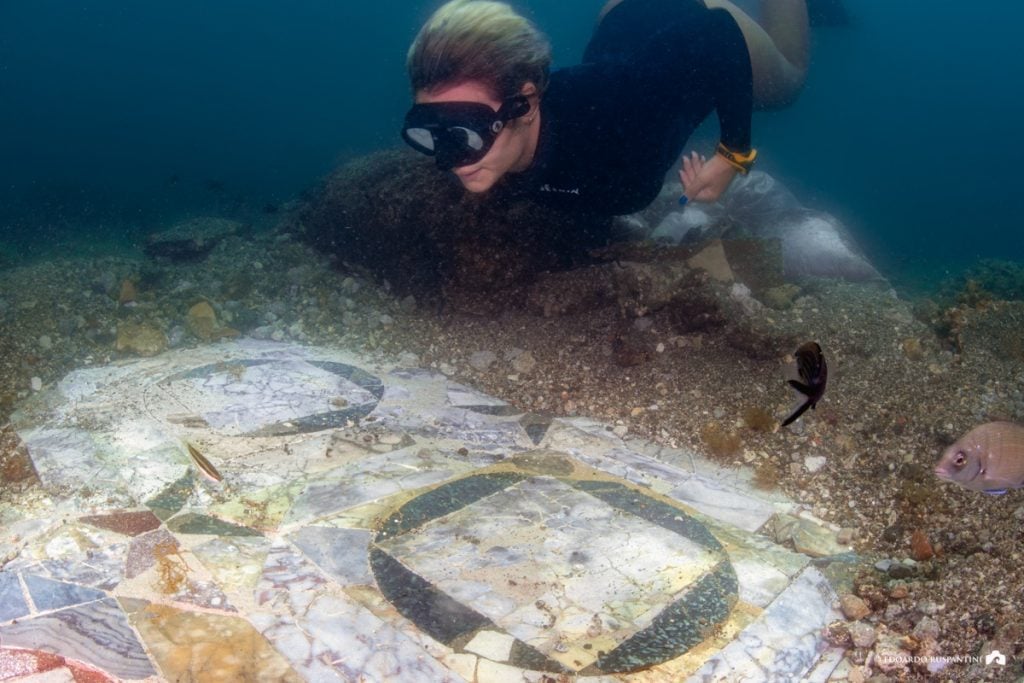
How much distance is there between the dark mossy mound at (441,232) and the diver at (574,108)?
0.50m

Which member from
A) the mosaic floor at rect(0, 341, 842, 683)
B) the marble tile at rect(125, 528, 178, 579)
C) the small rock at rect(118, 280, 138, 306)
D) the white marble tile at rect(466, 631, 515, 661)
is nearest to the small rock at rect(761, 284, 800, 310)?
the mosaic floor at rect(0, 341, 842, 683)

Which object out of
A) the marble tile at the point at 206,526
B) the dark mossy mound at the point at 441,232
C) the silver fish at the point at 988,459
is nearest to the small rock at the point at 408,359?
the dark mossy mound at the point at 441,232

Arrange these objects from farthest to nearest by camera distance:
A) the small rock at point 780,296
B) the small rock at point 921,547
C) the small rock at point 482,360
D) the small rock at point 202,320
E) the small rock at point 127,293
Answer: the small rock at point 127,293 → the small rock at point 202,320 → the small rock at point 780,296 → the small rock at point 482,360 → the small rock at point 921,547

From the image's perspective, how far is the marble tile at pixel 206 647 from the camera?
2.29m

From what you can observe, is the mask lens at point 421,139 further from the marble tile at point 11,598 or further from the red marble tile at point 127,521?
the marble tile at point 11,598

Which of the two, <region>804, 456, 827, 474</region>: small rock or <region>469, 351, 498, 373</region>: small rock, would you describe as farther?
<region>469, 351, 498, 373</region>: small rock

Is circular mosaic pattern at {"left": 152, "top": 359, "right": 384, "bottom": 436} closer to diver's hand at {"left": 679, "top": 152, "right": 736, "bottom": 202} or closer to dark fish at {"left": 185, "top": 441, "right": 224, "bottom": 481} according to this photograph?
dark fish at {"left": 185, "top": 441, "right": 224, "bottom": 481}

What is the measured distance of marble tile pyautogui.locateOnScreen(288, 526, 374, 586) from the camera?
9.34ft

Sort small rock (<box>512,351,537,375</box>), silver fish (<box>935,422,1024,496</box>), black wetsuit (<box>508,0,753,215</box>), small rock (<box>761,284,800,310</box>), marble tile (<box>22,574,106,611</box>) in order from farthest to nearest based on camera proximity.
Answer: small rock (<box>761,284,800,310</box>) → small rock (<box>512,351,537,375</box>) → black wetsuit (<box>508,0,753,215</box>) → marble tile (<box>22,574,106,611</box>) → silver fish (<box>935,422,1024,496</box>)

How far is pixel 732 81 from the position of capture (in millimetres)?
4773

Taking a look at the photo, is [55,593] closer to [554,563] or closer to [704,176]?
[554,563]

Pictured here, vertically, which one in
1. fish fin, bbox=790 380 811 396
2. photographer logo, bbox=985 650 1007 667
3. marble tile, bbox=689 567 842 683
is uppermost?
fish fin, bbox=790 380 811 396

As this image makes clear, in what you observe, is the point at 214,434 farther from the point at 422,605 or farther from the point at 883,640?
the point at 883,640

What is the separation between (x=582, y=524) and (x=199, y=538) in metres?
Result: 1.90
